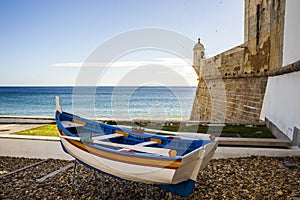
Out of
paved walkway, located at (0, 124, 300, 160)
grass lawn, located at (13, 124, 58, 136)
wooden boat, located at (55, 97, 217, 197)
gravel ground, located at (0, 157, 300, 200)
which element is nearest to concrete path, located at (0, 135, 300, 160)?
paved walkway, located at (0, 124, 300, 160)

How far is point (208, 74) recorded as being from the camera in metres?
14.2

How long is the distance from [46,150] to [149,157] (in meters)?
3.01

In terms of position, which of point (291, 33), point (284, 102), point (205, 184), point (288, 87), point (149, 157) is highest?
point (291, 33)

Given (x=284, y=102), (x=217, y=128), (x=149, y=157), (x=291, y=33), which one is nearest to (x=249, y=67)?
(x=291, y=33)

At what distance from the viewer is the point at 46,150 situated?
16.1 feet

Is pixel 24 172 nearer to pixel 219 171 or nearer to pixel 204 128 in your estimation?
pixel 219 171

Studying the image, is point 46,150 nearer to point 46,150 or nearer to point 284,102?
point 46,150

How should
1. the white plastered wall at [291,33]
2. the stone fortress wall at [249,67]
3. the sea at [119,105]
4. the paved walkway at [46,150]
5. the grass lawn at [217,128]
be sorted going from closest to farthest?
1. the paved walkway at [46,150]
2. the white plastered wall at [291,33]
3. the grass lawn at [217,128]
4. the sea at [119,105]
5. the stone fortress wall at [249,67]

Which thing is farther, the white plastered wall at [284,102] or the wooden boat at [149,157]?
the white plastered wall at [284,102]

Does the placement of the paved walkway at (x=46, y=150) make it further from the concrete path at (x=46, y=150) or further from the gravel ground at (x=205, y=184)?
the gravel ground at (x=205, y=184)

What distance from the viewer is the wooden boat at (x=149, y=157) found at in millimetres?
2494

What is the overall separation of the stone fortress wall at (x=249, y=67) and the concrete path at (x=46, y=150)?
8.77 feet

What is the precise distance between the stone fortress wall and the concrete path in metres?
2.67

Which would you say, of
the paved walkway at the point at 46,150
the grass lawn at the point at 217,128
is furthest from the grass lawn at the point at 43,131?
the paved walkway at the point at 46,150
